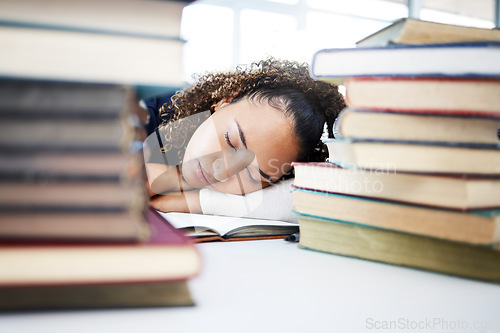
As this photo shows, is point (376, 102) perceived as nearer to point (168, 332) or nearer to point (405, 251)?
point (405, 251)

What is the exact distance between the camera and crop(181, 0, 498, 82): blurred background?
12.2 ft

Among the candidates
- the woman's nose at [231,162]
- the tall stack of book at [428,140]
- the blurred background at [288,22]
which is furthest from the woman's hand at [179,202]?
the blurred background at [288,22]

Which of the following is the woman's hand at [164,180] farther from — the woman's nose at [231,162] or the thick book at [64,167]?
the thick book at [64,167]

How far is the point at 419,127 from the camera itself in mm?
406

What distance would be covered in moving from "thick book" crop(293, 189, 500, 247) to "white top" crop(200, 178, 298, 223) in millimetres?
414

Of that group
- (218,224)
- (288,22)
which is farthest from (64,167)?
(288,22)

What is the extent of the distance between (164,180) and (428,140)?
40.8 inches

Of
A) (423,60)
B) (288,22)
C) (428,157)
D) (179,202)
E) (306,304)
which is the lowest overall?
(179,202)

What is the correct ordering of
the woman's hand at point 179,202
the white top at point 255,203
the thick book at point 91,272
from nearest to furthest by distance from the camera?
the thick book at point 91,272 → the white top at point 255,203 → the woman's hand at point 179,202

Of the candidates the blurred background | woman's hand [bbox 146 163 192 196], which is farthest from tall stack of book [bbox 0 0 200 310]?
the blurred background

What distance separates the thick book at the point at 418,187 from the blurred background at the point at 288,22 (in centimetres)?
301

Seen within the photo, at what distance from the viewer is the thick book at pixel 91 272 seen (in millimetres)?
251

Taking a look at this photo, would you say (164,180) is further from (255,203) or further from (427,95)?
(427,95)

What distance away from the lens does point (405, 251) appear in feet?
1.49
